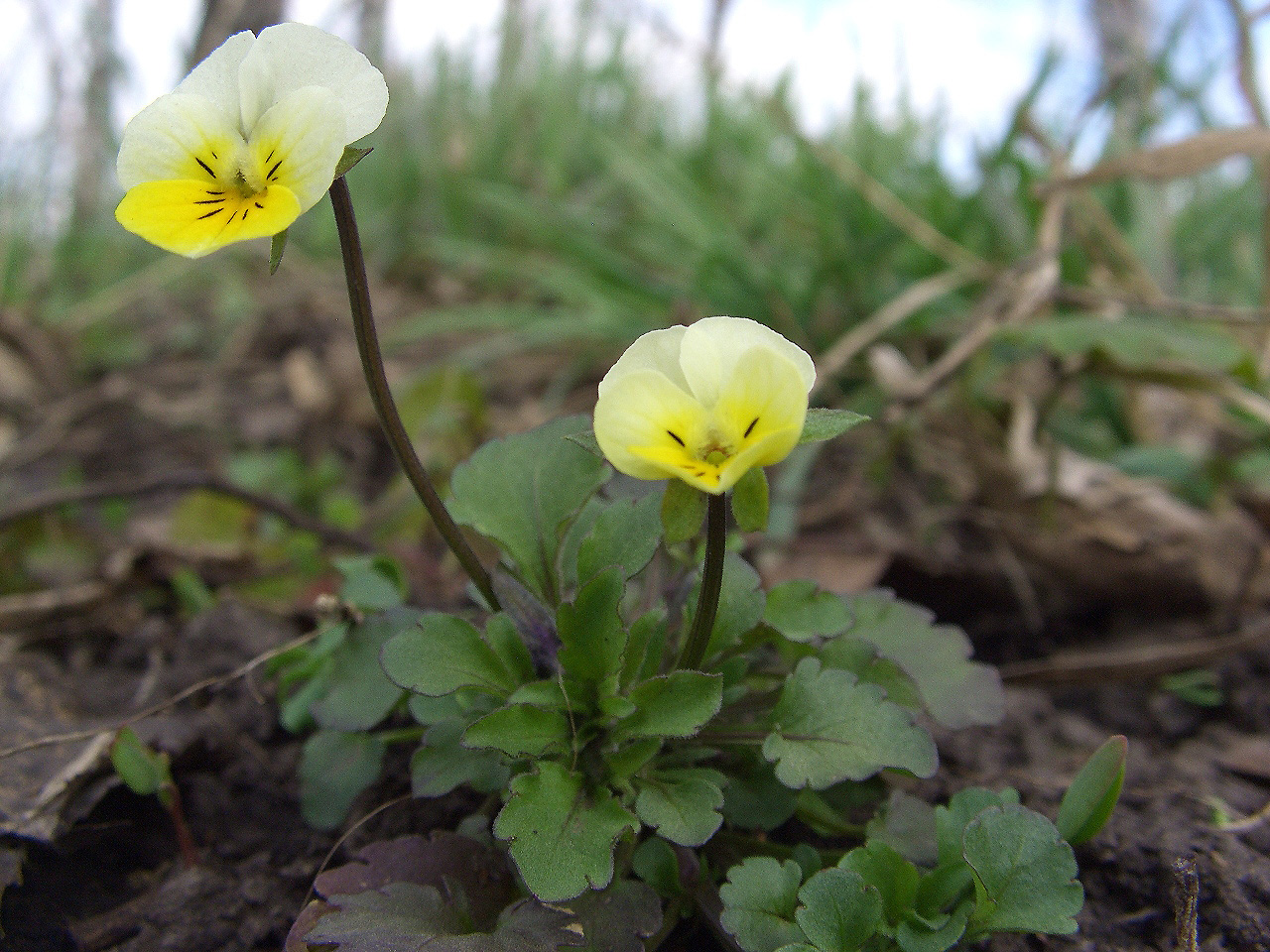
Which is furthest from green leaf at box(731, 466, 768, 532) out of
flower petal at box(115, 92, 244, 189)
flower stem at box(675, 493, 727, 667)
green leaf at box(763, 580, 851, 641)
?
flower petal at box(115, 92, 244, 189)

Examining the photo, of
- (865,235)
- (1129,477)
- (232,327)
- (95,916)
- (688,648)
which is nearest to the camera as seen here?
(688,648)

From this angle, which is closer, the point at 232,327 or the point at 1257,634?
the point at 1257,634

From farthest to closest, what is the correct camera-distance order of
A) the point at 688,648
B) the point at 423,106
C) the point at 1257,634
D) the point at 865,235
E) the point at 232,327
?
1. the point at 423,106
2. the point at 232,327
3. the point at 865,235
4. the point at 1257,634
5. the point at 688,648

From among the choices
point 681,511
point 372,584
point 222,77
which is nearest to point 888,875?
point 681,511

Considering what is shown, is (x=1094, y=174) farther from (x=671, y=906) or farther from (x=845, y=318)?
(x=671, y=906)

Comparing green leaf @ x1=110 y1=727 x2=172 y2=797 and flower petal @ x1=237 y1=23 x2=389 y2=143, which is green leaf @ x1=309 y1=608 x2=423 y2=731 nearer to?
green leaf @ x1=110 y1=727 x2=172 y2=797

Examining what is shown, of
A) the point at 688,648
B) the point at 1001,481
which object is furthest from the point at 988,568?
the point at 688,648

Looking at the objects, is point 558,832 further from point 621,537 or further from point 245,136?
point 245,136
